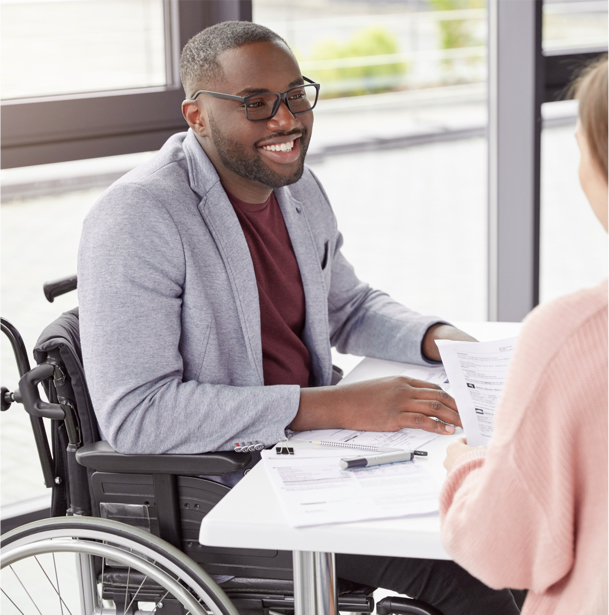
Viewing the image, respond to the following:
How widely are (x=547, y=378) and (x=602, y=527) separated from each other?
0.18m

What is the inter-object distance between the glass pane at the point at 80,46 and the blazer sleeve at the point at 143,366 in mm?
934

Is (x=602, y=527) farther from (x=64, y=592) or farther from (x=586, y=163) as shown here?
(x=64, y=592)

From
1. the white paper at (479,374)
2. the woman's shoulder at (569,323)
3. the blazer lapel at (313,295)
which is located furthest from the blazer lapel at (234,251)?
the woman's shoulder at (569,323)

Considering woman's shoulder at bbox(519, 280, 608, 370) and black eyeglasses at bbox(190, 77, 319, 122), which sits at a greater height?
black eyeglasses at bbox(190, 77, 319, 122)

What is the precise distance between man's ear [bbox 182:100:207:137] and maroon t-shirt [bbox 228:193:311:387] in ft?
0.49

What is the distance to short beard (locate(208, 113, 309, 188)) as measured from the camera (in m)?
1.64

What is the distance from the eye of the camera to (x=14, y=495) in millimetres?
2551

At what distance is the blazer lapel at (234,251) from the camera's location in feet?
5.05

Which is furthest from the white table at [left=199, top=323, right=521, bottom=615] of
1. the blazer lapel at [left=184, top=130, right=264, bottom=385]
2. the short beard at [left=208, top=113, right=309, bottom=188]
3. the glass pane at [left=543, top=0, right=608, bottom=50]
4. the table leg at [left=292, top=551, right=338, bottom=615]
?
the glass pane at [left=543, top=0, right=608, bottom=50]

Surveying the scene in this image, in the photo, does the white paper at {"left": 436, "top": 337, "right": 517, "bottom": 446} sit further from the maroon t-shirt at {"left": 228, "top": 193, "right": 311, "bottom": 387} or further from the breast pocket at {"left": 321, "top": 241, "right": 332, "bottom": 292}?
the breast pocket at {"left": 321, "top": 241, "right": 332, "bottom": 292}

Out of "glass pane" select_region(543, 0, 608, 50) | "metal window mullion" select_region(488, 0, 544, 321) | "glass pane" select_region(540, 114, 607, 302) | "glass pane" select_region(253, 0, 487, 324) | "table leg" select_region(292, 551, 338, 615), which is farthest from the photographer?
"glass pane" select_region(540, 114, 607, 302)

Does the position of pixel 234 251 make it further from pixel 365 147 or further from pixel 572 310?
pixel 365 147

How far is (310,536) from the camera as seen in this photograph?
108cm

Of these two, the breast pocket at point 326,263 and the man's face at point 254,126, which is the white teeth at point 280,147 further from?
the breast pocket at point 326,263
